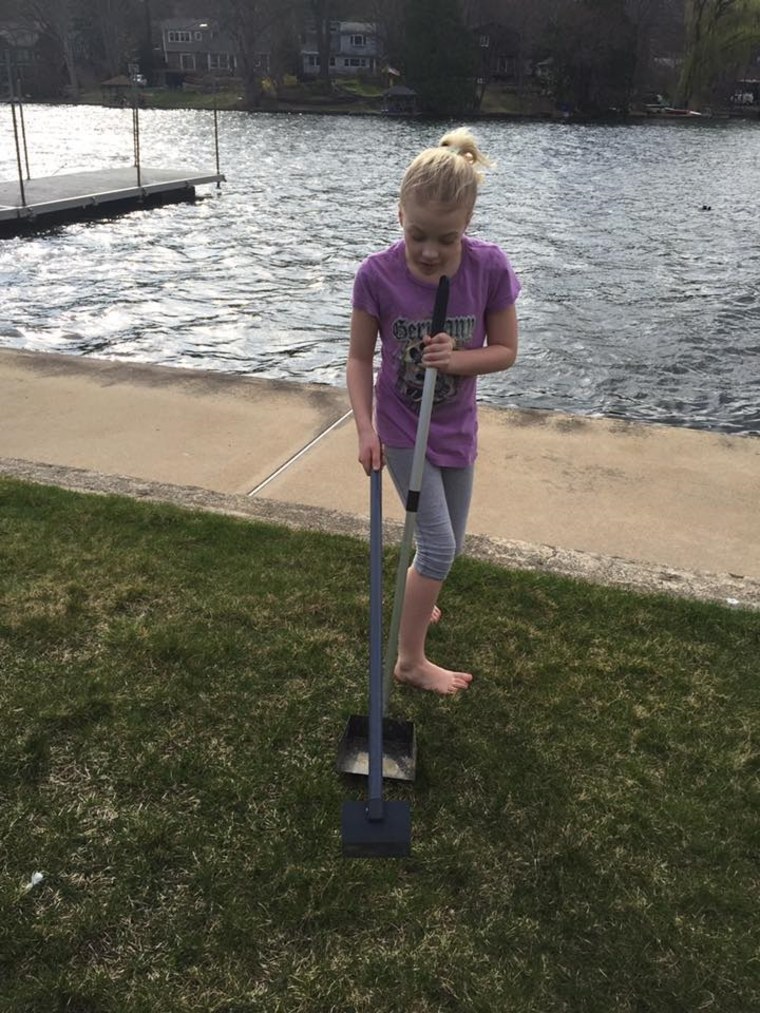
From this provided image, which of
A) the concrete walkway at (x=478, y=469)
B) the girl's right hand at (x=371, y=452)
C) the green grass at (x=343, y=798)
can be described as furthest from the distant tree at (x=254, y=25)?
the girl's right hand at (x=371, y=452)

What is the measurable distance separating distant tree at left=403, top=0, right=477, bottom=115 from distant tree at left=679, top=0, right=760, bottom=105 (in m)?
18.3

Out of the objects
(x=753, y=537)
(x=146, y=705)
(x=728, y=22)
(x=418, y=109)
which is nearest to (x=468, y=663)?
(x=146, y=705)

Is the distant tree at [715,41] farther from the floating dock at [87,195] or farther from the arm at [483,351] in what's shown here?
the arm at [483,351]

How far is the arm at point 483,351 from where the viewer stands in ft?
7.77

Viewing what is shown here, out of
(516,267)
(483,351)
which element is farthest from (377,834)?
(516,267)

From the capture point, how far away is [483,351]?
2.58m

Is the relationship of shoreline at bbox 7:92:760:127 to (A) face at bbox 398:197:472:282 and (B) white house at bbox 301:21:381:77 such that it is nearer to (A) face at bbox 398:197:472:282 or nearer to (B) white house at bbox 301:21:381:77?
(B) white house at bbox 301:21:381:77

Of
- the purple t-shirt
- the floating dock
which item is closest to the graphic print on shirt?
the purple t-shirt

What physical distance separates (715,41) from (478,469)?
257ft

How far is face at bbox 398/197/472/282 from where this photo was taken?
234 cm

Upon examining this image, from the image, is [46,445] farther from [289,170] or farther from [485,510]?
[289,170]

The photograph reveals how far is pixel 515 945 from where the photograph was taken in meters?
2.15

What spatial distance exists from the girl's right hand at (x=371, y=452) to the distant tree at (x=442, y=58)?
69254 mm

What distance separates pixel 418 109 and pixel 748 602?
229 feet
